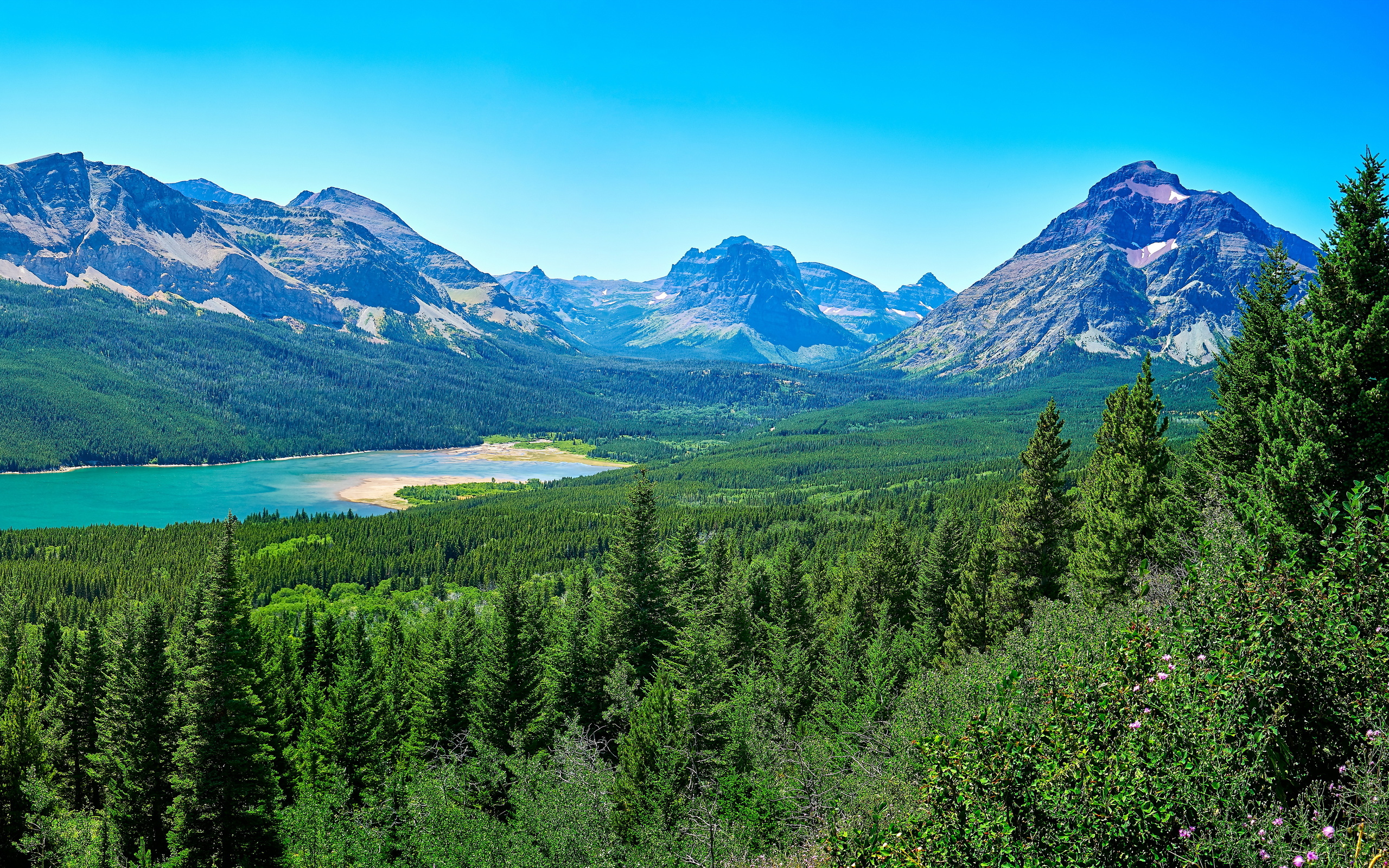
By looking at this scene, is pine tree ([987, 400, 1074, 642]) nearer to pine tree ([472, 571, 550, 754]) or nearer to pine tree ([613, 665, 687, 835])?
pine tree ([613, 665, 687, 835])

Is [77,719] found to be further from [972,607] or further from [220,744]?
[972,607]

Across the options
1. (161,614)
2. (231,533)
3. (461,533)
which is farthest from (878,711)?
(461,533)

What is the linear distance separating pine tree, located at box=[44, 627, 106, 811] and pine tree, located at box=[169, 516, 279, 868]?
16733 mm

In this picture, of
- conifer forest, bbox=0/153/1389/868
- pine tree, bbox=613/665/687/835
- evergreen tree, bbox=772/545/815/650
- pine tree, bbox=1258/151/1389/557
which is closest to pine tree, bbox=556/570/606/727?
conifer forest, bbox=0/153/1389/868

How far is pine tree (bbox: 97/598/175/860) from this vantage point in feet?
112

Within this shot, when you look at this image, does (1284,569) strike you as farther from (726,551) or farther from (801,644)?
(726,551)

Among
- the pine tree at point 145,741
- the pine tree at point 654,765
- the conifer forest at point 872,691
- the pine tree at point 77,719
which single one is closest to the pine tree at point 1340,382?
the conifer forest at point 872,691

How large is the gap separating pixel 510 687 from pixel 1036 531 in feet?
96.9

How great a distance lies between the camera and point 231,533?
33.9 meters

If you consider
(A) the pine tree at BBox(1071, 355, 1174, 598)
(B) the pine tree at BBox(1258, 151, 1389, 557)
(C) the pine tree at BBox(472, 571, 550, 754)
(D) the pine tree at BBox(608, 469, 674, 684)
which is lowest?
(C) the pine tree at BBox(472, 571, 550, 754)

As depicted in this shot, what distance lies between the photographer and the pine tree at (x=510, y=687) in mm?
37812

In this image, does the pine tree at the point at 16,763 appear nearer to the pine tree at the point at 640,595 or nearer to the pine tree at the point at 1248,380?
the pine tree at the point at 640,595

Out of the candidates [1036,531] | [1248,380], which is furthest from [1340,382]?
[1036,531]

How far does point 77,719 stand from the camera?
1768 inches
